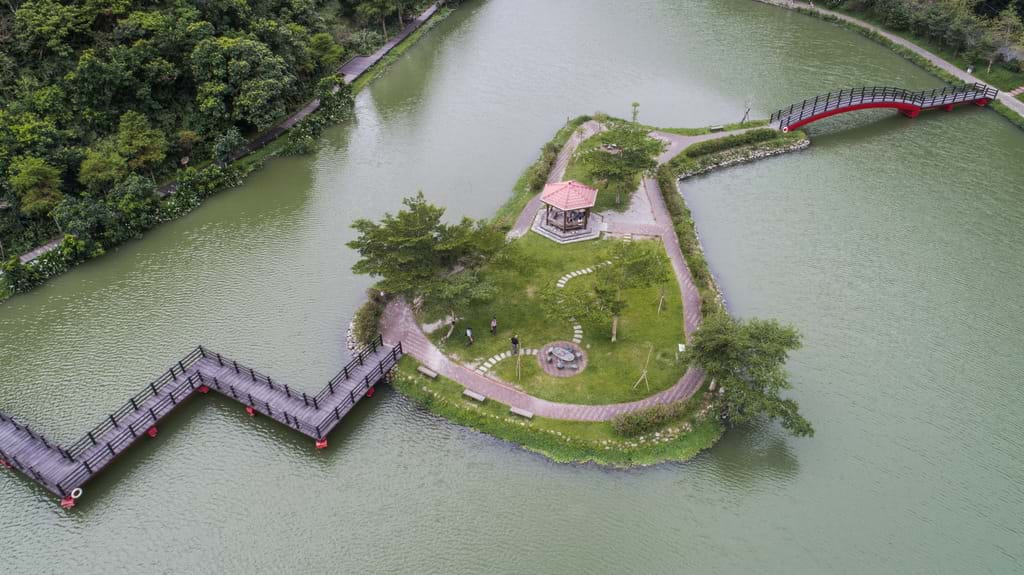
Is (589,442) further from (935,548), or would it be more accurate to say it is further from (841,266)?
(841,266)

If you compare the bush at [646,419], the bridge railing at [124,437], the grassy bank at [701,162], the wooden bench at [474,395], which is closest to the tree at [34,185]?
the bridge railing at [124,437]

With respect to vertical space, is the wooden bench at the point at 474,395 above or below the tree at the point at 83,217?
below

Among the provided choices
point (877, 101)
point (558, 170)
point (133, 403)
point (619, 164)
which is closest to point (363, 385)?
point (133, 403)

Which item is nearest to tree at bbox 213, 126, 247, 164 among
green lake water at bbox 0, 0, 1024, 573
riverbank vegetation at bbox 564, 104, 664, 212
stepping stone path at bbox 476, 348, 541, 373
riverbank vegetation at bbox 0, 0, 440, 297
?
riverbank vegetation at bbox 0, 0, 440, 297

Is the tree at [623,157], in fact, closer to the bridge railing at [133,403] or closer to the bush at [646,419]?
the bush at [646,419]

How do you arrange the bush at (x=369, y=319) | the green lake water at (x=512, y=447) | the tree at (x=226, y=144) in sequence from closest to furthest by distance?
the green lake water at (x=512, y=447) → the bush at (x=369, y=319) → the tree at (x=226, y=144)

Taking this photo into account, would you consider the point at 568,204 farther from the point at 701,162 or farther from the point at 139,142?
the point at 139,142

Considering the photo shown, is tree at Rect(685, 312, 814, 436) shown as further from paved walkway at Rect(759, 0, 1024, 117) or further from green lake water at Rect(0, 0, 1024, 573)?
paved walkway at Rect(759, 0, 1024, 117)
